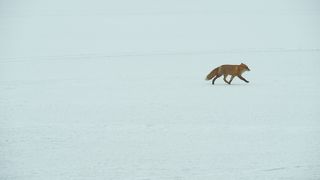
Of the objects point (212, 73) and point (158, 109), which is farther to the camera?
point (212, 73)

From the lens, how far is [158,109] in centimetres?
821

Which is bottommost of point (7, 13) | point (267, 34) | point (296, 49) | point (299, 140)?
point (299, 140)

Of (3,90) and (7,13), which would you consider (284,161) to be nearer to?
(3,90)

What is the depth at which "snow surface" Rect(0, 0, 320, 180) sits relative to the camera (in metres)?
5.43

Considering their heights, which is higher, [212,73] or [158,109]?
[212,73]

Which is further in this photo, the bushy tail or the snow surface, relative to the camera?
the bushy tail

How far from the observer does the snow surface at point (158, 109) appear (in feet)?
17.8

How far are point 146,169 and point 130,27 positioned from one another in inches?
774

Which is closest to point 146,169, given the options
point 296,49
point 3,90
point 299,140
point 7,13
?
point 299,140

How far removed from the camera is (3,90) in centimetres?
1027

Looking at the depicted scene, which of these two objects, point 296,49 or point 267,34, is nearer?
point 296,49

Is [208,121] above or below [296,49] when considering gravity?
below

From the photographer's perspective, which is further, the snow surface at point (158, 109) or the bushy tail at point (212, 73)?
the bushy tail at point (212, 73)

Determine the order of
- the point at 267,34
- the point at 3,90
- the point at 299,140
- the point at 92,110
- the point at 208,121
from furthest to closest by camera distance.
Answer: the point at 267,34 < the point at 3,90 < the point at 92,110 < the point at 208,121 < the point at 299,140
